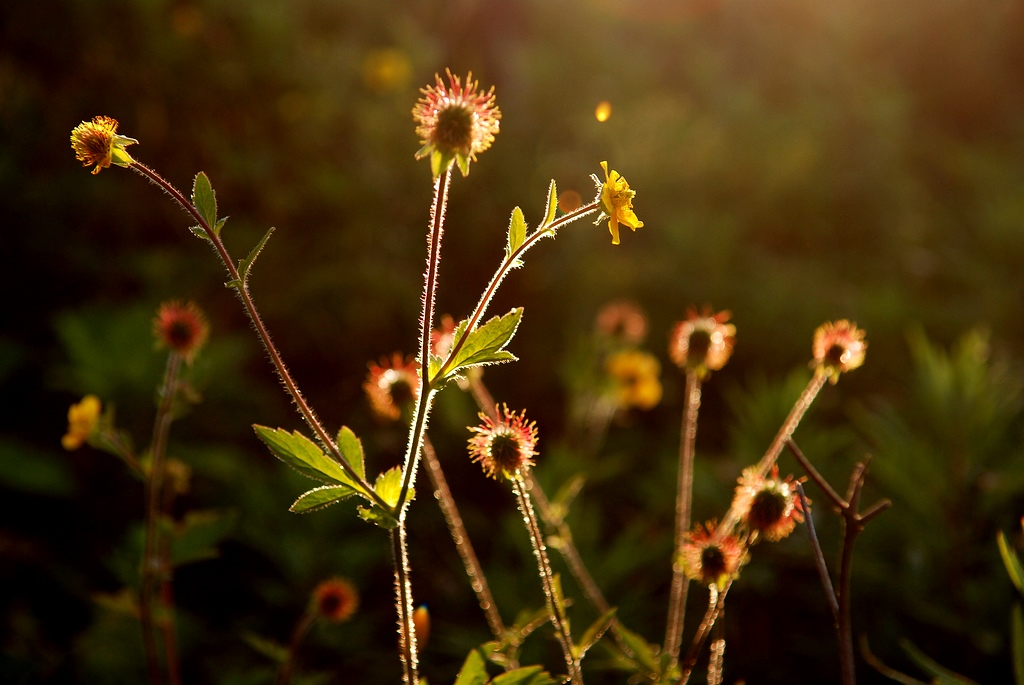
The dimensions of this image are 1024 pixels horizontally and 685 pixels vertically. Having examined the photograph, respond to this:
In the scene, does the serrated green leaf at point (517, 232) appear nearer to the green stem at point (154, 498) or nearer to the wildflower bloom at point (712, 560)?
the wildflower bloom at point (712, 560)

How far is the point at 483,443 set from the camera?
86 centimetres

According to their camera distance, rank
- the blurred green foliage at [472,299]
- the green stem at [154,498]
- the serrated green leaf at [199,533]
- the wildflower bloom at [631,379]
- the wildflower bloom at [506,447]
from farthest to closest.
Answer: the wildflower bloom at [631,379] < the blurred green foliage at [472,299] < the serrated green leaf at [199,533] < the green stem at [154,498] < the wildflower bloom at [506,447]

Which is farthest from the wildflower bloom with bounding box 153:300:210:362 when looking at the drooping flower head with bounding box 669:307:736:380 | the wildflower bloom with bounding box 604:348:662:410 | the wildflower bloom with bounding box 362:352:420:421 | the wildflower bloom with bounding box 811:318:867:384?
the wildflower bloom with bounding box 604:348:662:410

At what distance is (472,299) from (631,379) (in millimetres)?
943

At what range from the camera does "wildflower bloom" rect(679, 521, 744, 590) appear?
0.88m

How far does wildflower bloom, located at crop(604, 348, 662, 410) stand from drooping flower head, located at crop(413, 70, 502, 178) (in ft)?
4.36

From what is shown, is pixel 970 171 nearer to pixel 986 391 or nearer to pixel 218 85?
pixel 986 391

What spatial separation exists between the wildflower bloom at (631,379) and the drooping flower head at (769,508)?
1.06 m

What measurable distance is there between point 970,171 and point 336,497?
4.72 meters

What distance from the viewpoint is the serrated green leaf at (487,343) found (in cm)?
74

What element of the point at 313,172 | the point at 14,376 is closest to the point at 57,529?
the point at 14,376

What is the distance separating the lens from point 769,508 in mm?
893

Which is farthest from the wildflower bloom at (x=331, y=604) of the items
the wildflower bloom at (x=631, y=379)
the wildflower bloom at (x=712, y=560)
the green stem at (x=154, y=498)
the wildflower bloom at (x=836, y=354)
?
the wildflower bloom at (x=631, y=379)

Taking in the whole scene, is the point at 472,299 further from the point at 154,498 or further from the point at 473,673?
the point at 473,673
